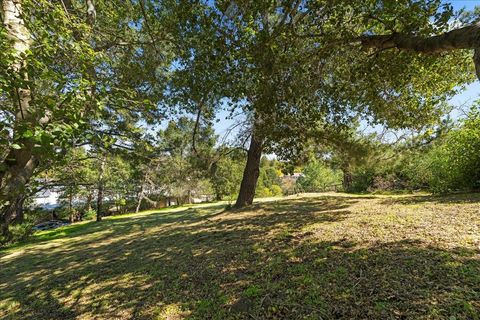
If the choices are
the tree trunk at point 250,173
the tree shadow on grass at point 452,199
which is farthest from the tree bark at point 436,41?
the tree trunk at point 250,173

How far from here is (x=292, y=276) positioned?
2814 millimetres

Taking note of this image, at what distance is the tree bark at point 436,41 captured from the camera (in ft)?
8.73

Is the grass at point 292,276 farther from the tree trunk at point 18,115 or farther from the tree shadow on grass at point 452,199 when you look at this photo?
the tree trunk at point 18,115

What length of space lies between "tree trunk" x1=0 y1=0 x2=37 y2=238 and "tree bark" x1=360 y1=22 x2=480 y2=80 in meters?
4.40


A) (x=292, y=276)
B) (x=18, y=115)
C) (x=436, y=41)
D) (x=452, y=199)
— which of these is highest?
(x=436, y=41)

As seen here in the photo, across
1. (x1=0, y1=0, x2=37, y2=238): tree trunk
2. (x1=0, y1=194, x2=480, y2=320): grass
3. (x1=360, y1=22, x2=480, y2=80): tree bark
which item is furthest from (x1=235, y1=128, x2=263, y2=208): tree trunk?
(x1=0, y1=0, x2=37, y2=238): tree trunk

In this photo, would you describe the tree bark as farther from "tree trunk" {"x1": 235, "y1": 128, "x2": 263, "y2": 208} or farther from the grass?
"tree trunk" {"x1": 235, "y1": 128, "x2": 263, "y2": 208}

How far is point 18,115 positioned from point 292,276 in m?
3.31

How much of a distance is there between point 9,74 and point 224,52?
2.97 meters

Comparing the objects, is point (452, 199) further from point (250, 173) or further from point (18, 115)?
point (18, 115)

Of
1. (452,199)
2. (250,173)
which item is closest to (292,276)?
(452,199)

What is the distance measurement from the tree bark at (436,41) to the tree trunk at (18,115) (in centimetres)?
440

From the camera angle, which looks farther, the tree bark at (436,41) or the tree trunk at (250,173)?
the tree trunk at (250,173)

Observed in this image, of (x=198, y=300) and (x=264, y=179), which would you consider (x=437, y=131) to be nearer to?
(x=198, y=300)
